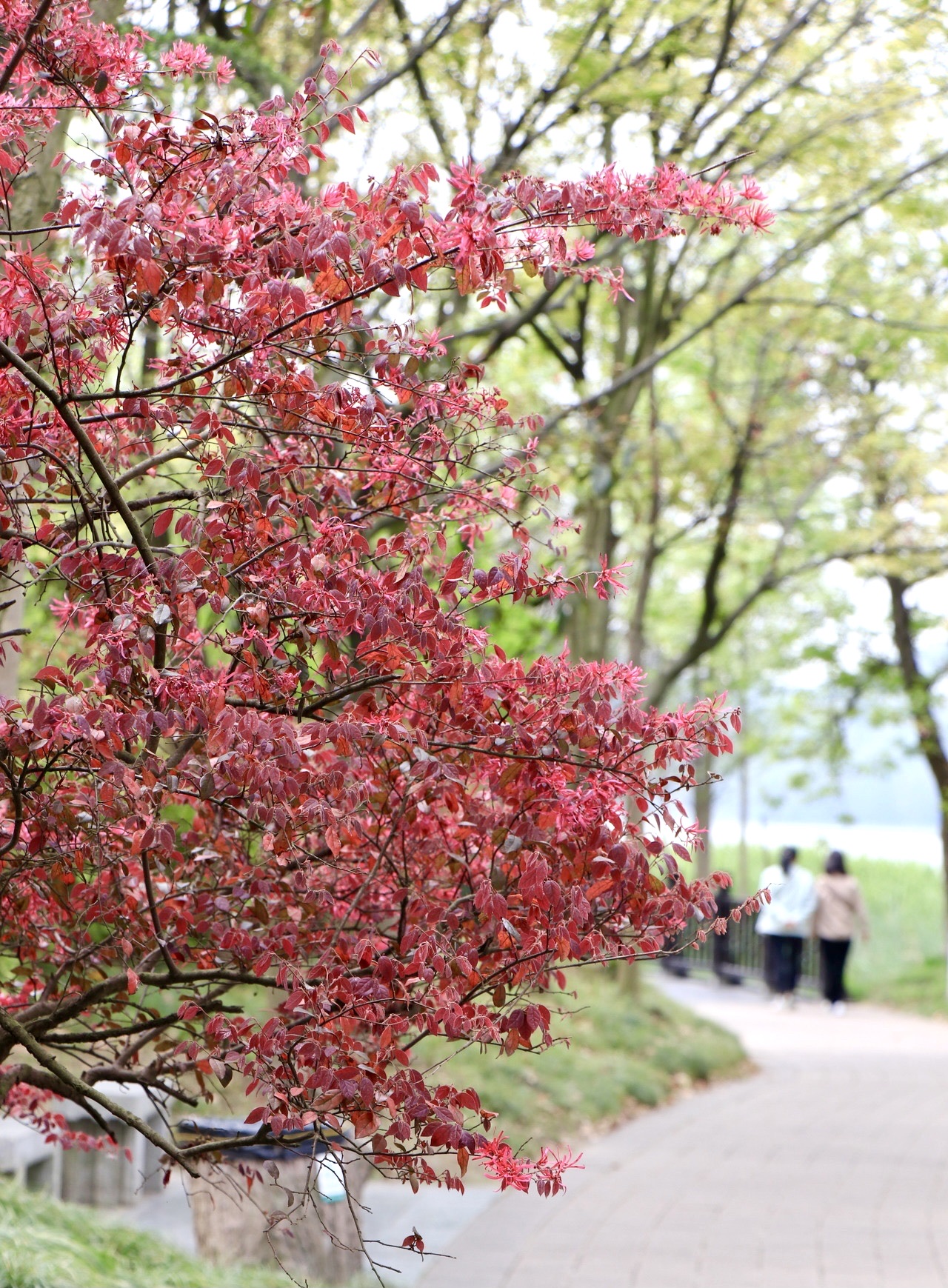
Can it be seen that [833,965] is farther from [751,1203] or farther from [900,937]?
[751,1203]

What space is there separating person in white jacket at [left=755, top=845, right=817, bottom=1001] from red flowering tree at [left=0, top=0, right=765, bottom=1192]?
14261mm

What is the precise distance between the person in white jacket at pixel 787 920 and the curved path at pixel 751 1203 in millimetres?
4413

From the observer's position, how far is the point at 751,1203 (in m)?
7.68

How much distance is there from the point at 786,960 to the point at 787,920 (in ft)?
3.08

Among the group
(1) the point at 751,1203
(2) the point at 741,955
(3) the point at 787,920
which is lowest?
(1) the point at 751,1203

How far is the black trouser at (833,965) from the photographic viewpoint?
16.4 m

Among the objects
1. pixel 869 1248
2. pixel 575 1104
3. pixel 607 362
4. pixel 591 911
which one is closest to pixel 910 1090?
pixel 575 1104

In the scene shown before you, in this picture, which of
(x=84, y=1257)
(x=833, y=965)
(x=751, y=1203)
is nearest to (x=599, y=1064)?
(x=751, y=1203)

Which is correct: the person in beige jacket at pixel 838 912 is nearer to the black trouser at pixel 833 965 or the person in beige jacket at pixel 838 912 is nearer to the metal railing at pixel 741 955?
the black trouser at pixel 833 965

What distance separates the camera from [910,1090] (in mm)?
11438

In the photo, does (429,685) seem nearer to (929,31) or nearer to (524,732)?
(524,732)

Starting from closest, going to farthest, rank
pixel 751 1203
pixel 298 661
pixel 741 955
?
pixel 298 661 < pixel 751 1203 < pixel 741 955

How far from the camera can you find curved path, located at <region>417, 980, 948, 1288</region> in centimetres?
640

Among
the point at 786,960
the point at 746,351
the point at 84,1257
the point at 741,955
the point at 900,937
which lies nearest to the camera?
the point at 84,1257
